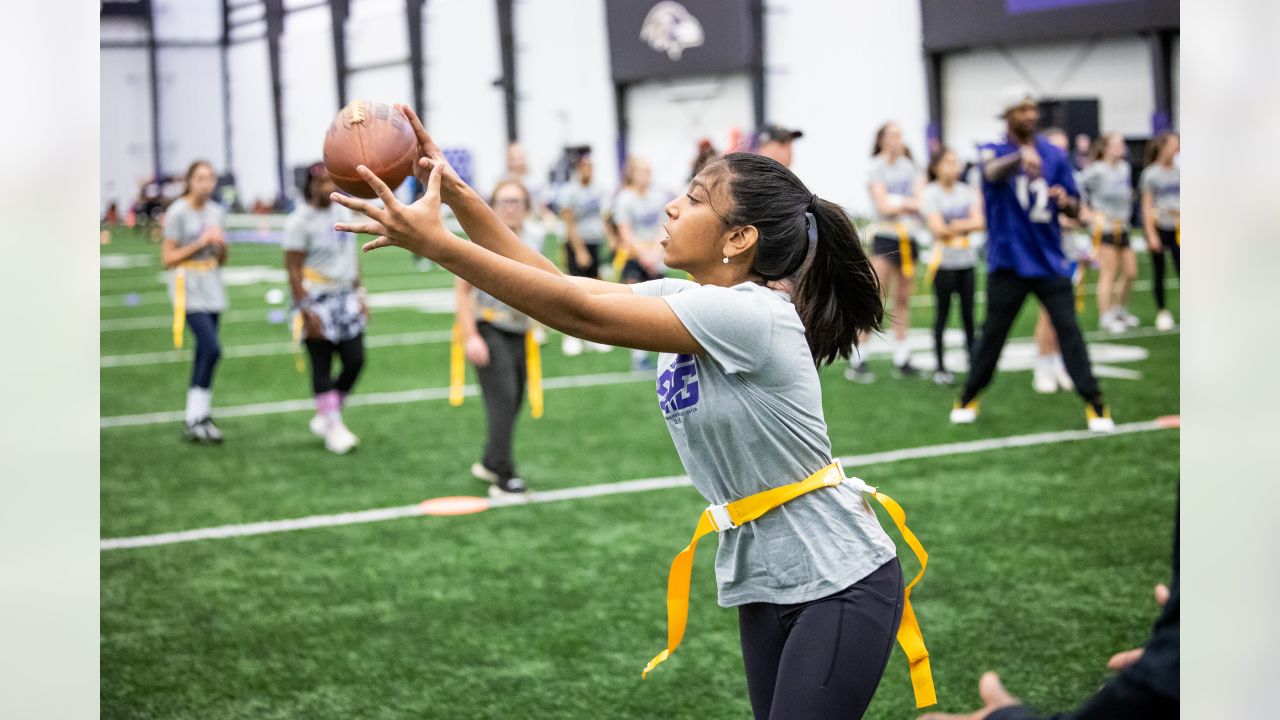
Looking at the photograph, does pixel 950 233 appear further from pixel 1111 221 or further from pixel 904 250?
pixel 1111 221

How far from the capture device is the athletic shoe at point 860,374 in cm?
1176

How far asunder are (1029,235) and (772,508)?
6333mm

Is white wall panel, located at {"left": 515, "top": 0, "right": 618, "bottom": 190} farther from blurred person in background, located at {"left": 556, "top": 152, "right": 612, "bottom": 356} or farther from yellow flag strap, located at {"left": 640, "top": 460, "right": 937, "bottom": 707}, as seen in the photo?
yellow flag strap, located at {"left": 640, "top": 460, "right": 937, "bottom": 707}

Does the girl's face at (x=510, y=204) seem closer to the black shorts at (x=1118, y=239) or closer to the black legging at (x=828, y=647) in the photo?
the black legging at (x=828, y=647)

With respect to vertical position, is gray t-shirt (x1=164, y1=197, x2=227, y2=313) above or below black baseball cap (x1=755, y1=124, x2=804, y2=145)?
below

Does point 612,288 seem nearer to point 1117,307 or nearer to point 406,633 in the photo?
point 406,633

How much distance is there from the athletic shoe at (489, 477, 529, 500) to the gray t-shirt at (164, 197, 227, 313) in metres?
3.19

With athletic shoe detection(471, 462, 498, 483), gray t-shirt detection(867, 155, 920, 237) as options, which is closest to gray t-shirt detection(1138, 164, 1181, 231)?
gray t-shirt detection(867, 155, 920, 237)

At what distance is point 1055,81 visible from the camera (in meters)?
26.2

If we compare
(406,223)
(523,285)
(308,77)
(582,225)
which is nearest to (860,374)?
(582,225)

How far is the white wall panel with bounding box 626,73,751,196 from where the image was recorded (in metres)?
32.8

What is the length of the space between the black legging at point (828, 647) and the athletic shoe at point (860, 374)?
8882 millimetres
